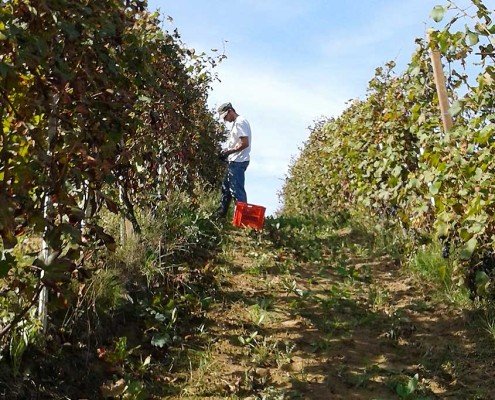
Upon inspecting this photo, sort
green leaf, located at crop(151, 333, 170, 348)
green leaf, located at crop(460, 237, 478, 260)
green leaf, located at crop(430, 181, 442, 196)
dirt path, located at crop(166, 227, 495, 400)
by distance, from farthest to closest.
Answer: green leaf, located at crop(430, 181, 442, 196) → green leaf, located at crop(151, 333, 170, 348) → green leaf, located at crop(460, 237, 478, 260) → dirt path, located at crop(166, 227, 495, 400)

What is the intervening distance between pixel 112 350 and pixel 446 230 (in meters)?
2.52

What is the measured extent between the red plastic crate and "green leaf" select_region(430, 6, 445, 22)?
11.5 feet

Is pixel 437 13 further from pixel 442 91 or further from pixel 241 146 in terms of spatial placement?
pixel 241 146

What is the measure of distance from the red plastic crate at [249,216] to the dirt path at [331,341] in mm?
1118

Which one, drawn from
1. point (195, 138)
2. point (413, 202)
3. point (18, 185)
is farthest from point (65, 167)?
point (195, 138)

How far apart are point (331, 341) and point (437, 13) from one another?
7.94ft

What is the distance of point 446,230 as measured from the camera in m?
4.43

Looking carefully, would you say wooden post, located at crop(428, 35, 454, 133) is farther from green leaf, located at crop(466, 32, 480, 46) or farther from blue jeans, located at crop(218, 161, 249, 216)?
blue jeans, located at crop(218, 161, 249, 216)

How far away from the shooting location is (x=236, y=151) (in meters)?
7.80

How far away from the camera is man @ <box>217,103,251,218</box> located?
778cm

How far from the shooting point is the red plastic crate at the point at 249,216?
7.04 metres

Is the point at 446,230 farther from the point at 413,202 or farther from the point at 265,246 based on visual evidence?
the point at 265,246

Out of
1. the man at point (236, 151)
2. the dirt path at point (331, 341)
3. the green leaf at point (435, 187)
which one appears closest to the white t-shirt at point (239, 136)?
the man at point (236, 151)

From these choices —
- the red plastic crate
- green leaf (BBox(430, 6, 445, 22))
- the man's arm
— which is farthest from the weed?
the man's arm
